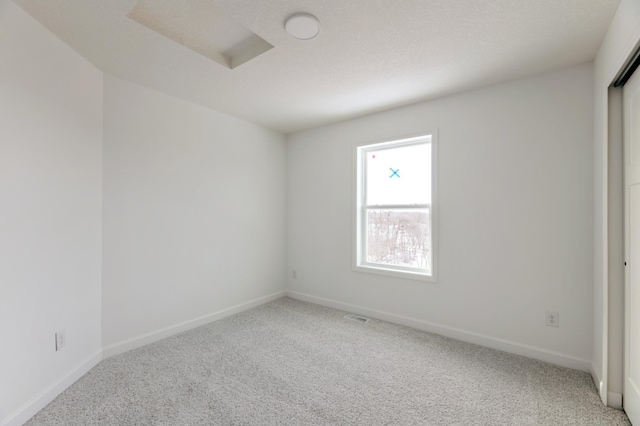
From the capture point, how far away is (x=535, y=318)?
2.48 m

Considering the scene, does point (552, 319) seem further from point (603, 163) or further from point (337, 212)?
point (337, 212)

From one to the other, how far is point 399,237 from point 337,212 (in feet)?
2.87

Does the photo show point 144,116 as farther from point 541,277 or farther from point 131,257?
point 541,277

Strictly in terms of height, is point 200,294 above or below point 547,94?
below

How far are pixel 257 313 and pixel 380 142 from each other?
259cm

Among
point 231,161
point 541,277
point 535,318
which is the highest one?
point 231,161

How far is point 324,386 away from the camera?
2.09 m

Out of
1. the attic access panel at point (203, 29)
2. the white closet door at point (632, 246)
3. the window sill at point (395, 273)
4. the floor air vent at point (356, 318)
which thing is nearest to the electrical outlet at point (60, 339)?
the attic access panel at point (203, 29)

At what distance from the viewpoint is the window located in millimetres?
3193

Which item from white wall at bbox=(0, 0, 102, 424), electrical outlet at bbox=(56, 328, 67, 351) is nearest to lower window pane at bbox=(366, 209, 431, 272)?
white wall at bbox=(0, 0, 102, 424)

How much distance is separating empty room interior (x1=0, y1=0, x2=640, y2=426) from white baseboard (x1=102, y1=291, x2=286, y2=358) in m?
0.02

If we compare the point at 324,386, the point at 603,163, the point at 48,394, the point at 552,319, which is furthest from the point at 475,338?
the point at 48,394

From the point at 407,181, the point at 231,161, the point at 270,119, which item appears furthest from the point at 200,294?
the point at 407,181

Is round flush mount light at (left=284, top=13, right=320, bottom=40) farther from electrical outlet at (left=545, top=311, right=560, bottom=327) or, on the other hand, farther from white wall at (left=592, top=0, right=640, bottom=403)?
electrical outlet at (left=545, top=311, right=560, bottom=327)
